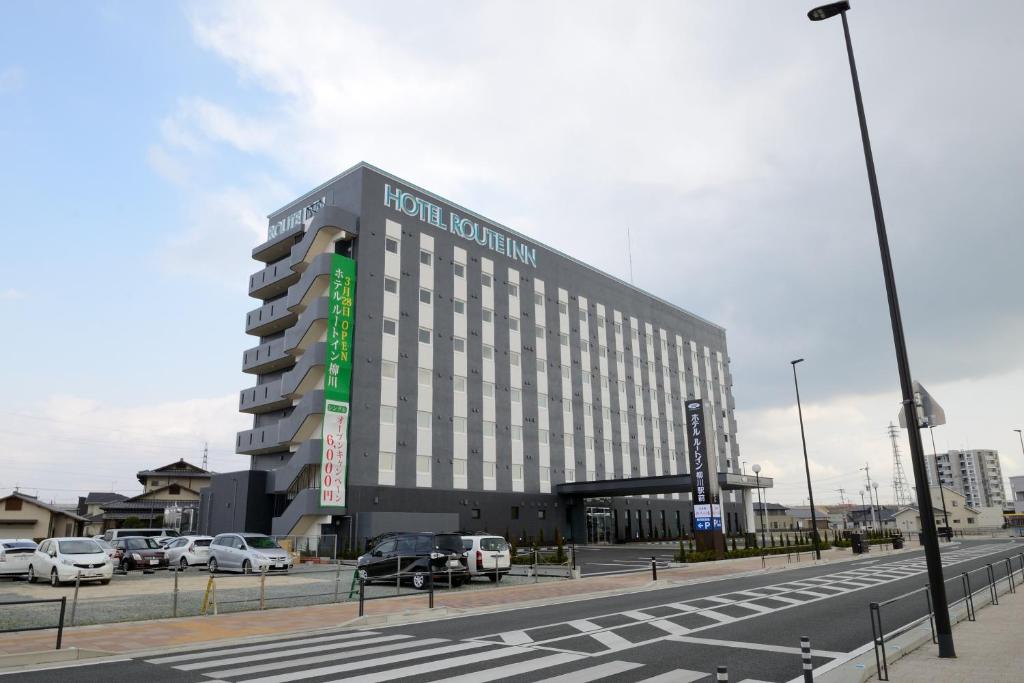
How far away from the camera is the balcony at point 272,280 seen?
50700 millimetres

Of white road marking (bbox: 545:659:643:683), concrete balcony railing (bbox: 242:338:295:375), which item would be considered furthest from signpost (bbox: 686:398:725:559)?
white road marking (bbox: 545:659:643:683)

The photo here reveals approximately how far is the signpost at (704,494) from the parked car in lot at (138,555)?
29.5m

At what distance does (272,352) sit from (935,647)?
46.7m

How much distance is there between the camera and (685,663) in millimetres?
10969

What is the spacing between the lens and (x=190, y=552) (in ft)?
112

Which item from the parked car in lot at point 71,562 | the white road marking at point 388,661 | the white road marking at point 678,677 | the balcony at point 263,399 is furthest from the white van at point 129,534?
the white road marking at point 678,677

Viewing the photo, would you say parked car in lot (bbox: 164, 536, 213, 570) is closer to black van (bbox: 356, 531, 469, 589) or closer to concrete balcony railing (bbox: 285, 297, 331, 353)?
black van (bbox: 356, 531, 469, 589)

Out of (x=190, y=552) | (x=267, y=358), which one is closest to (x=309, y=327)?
(x=267, y=358)

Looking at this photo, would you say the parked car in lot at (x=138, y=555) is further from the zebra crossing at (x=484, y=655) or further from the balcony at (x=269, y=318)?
the zebra crossing at (x=484, y=655)

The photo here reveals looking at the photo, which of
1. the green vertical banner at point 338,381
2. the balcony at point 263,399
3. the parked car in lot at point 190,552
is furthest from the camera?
the balcony at point 263,399

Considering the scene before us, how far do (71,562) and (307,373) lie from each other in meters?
20.1

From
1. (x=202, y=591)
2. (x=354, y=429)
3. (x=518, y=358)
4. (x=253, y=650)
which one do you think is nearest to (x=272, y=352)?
(x=354, y=429)

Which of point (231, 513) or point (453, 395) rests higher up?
point (453, 395)

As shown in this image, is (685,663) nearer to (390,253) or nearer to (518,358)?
(390,253)
